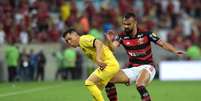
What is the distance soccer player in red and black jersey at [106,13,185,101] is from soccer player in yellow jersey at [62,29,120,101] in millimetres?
435

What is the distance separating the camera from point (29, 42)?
3238 centimetres

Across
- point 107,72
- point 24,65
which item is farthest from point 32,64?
point 107,72

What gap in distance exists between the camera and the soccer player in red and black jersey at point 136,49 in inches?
529

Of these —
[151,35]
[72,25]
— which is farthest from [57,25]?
[151,35]

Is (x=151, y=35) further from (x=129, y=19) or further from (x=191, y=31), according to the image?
(x=191, y=31)

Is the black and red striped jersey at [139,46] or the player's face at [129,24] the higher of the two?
the player's face at [129,24]

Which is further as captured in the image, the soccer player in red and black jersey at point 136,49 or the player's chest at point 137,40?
the player's chest at point 137,40

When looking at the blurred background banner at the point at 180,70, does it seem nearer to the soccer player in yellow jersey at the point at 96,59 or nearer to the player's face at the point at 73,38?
the soccer player in yellow jersey at the point at 96,59

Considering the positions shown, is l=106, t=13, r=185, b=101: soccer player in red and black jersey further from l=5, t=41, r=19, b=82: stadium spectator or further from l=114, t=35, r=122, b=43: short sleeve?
l=5, t=41, r=19, b=82: stadium spectator

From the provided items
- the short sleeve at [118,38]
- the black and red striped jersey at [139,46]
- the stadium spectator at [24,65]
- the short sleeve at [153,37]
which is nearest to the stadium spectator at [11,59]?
the stadium spectator at [24,65]

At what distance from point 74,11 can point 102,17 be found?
1.44 metres

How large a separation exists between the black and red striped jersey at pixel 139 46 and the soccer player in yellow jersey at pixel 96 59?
2.14ft

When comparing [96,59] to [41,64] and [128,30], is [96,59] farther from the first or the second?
[41,64]

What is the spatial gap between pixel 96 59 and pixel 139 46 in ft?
4.17
